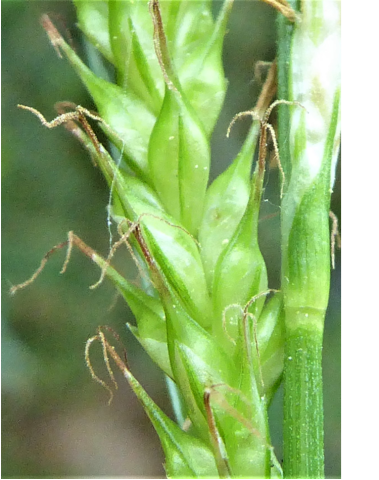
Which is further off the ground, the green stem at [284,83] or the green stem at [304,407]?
the green stem at [284,83]

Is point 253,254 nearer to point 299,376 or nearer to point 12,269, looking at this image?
point 299,376

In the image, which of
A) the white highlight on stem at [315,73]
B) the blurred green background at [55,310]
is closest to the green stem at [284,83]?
the white highlight on stem at [315,73]

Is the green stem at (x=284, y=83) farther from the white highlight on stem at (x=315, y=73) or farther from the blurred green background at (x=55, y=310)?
the blurred green background at (x=55, y=310)

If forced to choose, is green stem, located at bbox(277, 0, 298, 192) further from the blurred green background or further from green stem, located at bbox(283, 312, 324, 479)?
Result: the blurred green background

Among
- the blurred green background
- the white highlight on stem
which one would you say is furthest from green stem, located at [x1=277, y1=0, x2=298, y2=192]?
the blurred green background

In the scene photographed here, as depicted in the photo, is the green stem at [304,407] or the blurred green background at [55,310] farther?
the blurred green background at [55,310]

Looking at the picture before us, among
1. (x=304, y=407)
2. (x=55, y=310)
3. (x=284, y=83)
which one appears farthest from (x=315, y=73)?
(x=55, y=310)

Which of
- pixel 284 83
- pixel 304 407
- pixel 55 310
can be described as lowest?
pixel 55 310

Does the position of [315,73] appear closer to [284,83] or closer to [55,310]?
[284,83]
